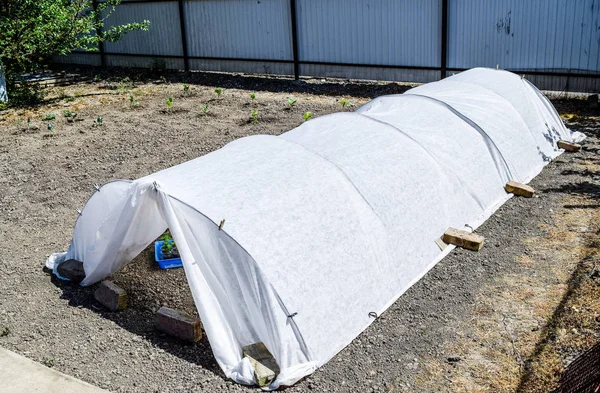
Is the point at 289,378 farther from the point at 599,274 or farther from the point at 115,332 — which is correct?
the point at 599,274

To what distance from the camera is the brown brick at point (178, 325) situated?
5188 mm

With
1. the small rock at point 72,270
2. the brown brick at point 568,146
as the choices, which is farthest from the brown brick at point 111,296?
the brown brick at point 568,146

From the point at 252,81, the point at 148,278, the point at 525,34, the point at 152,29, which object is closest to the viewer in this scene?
the point at 148,278

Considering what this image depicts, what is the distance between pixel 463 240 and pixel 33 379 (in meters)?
4.06

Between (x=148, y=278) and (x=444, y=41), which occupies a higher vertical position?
(x=444, y=41)

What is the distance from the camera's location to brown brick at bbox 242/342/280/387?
15.4ft

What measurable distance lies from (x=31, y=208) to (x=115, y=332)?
12.0 ft

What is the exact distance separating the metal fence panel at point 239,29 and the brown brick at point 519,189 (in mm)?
7943

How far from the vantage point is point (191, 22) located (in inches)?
Result: 634

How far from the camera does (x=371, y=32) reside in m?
13.4

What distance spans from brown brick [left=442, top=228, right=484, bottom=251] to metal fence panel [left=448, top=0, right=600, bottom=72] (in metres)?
6.55

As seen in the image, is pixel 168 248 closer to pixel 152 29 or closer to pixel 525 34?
pixel 525 34

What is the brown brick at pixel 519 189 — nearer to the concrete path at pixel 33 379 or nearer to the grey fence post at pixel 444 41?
the concrete path at pixel 33 379

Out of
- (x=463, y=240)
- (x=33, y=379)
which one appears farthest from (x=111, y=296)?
(x=463, y=240)
